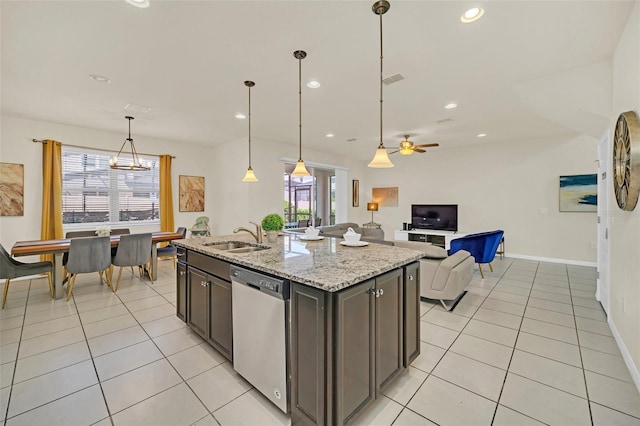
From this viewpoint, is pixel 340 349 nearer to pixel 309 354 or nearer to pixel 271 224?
pixel 309 354

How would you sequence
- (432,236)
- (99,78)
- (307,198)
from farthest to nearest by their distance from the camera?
(307,198)
(432,236)
(99,78)

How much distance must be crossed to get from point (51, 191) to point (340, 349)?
6.08 metres

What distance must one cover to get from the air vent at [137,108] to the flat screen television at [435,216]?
6.71 m

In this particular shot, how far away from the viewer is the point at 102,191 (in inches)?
215

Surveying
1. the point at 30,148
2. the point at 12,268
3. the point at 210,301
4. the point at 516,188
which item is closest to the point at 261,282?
the point at 210,301

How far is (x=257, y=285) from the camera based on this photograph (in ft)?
5.54

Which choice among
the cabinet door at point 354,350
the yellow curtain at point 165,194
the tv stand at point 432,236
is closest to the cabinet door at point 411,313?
the cabinet door at point 354,350

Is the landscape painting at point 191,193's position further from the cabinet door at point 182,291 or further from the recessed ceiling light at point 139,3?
the recessed ceiling light at point 139,3

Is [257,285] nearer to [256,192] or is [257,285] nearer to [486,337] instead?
[486,337]

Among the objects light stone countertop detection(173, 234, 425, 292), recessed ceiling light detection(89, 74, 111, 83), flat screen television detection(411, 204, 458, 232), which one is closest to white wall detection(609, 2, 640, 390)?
light stone countertop detection(173, 234, 425, 292)

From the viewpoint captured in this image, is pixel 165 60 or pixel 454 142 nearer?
pixel 165 60

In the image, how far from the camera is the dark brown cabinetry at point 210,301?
6.74 feet

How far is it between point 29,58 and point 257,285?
135 inches

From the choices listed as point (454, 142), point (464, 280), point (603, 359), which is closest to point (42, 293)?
point (464, 280)
